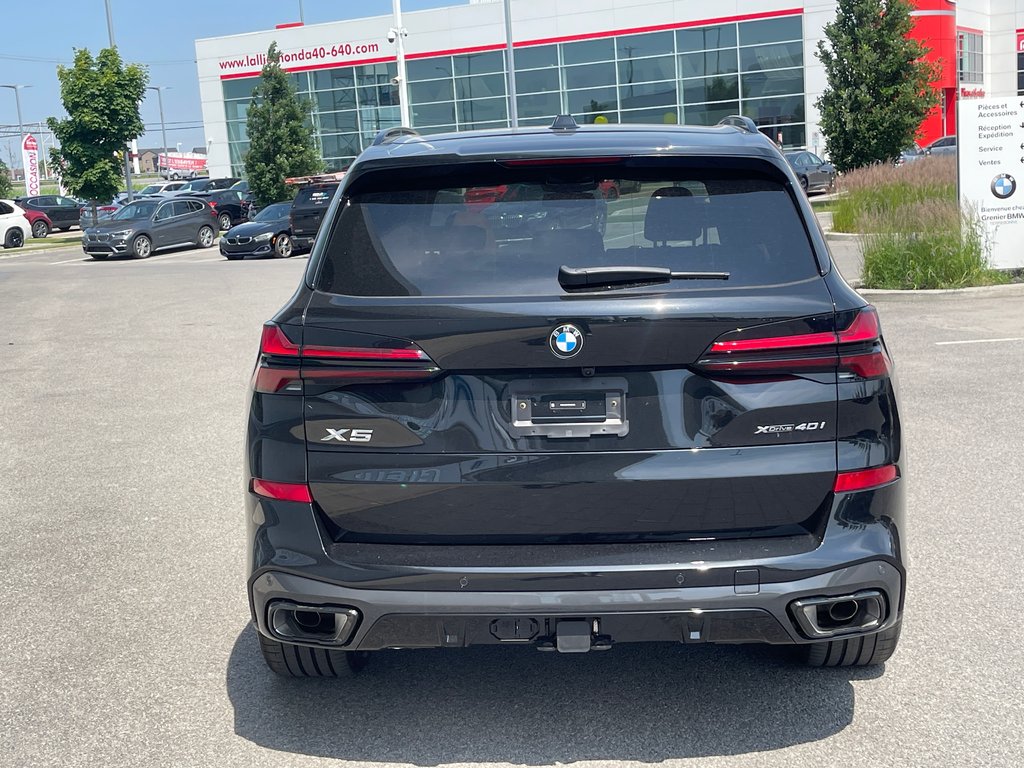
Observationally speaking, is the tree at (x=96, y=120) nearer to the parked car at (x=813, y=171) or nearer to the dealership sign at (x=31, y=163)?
the dealership sign at (x=31, y=163)

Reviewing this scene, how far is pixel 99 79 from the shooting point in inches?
1607

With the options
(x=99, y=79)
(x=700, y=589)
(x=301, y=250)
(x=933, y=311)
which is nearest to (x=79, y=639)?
(x=700, y=589)

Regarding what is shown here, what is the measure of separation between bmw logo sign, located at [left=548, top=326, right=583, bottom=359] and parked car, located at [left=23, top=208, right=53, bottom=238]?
4859 cm

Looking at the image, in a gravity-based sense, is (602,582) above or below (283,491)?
below

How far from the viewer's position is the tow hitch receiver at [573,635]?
342 centimetres

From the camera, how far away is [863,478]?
11.3 ft

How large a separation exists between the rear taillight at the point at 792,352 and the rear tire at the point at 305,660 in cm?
166

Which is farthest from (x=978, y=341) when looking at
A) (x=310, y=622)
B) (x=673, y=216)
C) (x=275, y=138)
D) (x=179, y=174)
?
(x=179, y=174)

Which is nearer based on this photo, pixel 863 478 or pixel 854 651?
pixel 863 478

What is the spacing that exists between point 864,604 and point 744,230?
117cm

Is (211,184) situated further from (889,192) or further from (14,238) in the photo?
(889,192)

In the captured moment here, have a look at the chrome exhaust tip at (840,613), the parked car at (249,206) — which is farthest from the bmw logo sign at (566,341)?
the parked car at (249,206)

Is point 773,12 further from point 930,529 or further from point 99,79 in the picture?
point 930,529

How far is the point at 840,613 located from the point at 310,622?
63.0 inches
